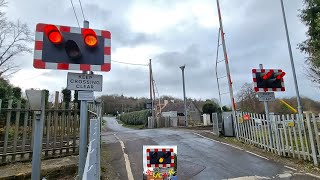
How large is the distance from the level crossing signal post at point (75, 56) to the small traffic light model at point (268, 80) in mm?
7327

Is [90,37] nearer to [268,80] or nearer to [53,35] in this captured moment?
[53,35]

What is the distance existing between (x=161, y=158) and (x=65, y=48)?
228cm

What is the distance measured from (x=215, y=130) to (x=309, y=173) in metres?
7.61

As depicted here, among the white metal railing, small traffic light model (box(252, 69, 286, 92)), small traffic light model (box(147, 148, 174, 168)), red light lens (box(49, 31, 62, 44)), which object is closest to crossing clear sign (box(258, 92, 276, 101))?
small traffic light model (box(252, 69, 286, 92))

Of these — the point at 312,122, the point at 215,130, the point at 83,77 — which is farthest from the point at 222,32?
the point at 83,77

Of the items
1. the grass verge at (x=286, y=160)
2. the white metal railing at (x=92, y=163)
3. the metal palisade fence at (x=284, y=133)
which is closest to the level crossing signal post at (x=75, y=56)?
the white metal railing at (x=92, y=163)

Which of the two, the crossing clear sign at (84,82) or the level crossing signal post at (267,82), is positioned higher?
the level crossing signal post at (267,82)

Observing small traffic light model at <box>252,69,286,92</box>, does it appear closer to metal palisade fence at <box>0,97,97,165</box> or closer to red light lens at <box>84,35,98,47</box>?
metal palisade fence at <box>0,97,97,165</box>

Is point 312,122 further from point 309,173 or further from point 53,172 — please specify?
point 53,172

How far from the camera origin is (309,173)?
6.93 meters

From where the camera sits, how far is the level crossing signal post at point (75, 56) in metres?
3.77

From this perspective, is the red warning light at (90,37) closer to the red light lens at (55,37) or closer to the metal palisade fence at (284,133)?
the red light lens at (55,37)

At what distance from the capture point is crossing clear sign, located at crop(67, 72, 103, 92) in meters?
3.79

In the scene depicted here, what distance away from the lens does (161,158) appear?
4039mm
